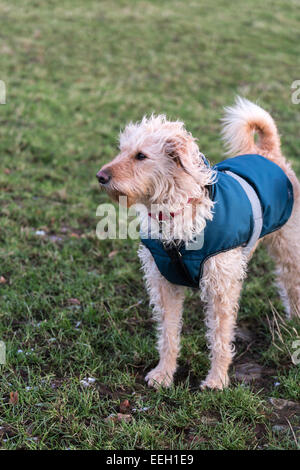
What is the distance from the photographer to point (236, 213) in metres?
3.20

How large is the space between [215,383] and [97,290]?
1492 millimetres

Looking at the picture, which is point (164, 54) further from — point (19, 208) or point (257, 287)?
point (257, 287)

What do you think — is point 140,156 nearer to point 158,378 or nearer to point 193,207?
point 193,207

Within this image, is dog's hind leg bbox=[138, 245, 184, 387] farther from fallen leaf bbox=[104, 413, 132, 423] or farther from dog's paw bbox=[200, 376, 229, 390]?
fallen leaf bbox=[104, 413, 132, 423]

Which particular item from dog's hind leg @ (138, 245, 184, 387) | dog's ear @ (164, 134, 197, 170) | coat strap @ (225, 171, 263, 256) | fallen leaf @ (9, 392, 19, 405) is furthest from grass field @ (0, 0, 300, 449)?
dog's ear @ (164, 134, 197, 170)

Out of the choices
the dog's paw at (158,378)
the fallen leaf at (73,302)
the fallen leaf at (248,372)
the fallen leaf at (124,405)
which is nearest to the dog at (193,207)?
the dog's paw at (158,378)

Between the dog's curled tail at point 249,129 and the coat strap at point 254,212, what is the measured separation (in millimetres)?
575

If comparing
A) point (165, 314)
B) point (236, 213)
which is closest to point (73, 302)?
point (165, 314)

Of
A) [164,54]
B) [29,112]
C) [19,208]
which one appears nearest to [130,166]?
[19,208]

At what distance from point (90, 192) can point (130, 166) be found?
3.45 metres

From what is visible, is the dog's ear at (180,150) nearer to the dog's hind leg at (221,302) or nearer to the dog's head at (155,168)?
the dog's head at (155,168)

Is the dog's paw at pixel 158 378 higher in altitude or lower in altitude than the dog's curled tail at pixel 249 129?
lower

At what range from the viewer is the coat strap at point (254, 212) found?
333 cm

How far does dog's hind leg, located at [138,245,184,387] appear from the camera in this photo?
3.40 metres
